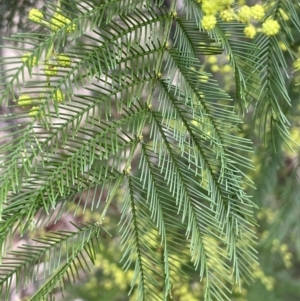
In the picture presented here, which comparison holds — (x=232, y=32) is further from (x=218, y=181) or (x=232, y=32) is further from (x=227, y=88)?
(x=227, y=88)

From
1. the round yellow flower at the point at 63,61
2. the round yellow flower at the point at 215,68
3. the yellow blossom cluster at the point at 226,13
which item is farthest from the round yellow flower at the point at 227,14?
the round yellow flower at the point at 215,68

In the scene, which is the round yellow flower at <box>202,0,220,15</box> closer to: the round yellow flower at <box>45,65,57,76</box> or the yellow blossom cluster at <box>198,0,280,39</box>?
the yellow blossom cluster at <box>198,0,280,39</box>

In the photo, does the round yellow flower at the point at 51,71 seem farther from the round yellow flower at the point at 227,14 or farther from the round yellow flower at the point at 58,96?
the round yellow flower at the point at 227,14

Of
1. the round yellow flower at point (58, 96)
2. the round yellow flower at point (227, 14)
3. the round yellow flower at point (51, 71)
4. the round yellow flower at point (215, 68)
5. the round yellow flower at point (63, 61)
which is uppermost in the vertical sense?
the round yellow flower at point (227, 14)

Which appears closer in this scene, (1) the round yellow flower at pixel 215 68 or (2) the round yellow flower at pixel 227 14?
(2) the round yellow flower at pixel 227 14

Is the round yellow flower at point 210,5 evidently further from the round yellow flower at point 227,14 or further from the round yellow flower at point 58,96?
the round yellow flower at point 58,96

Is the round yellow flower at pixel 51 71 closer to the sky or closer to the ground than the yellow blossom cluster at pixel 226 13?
closer to the ground

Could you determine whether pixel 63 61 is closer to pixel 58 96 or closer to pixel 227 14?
pixel 58 96

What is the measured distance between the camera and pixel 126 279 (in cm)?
82

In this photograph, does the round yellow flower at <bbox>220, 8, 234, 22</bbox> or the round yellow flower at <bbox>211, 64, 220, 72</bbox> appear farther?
the round yellow flower at <bbox>211, 64, 220, 72</bbox>

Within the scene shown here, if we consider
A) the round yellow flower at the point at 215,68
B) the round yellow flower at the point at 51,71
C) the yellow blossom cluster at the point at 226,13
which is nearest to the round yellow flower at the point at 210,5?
the yellow blossom cluster at the point at 226,13

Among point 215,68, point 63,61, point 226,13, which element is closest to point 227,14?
point 226,13

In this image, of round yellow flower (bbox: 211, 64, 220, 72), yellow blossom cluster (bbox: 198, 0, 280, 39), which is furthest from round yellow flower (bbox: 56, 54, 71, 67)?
round yellow flower (bbox: 211, 64, 220, 72)

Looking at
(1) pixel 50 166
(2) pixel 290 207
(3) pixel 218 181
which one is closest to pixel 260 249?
(2) pixel 290 207
